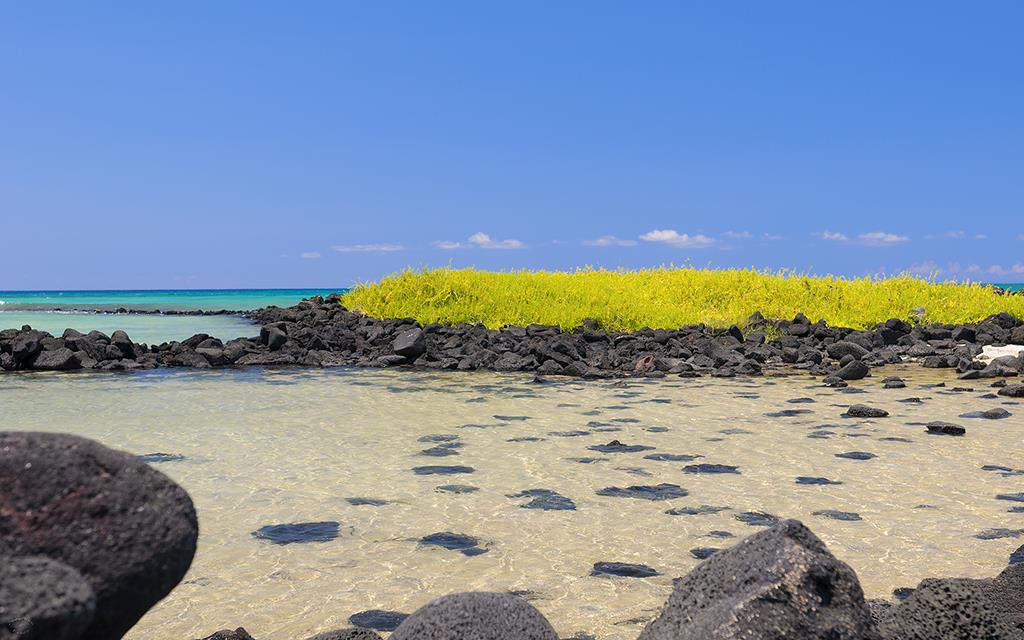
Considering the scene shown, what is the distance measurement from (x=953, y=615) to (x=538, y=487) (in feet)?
11.9

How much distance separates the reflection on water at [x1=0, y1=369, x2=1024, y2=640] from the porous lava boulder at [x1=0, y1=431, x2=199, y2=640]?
1525mm

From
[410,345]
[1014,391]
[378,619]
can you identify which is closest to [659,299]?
[410,345]

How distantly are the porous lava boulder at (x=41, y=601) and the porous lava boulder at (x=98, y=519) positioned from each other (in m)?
0.25

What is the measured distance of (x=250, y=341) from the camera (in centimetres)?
1838

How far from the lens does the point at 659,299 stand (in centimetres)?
2388

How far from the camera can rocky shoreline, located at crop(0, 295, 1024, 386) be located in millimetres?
15523

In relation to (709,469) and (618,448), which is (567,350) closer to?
(618,448)

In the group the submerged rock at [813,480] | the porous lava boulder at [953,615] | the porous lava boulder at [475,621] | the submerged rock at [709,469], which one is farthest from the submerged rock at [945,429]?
the porous lava boulder at [475,621]

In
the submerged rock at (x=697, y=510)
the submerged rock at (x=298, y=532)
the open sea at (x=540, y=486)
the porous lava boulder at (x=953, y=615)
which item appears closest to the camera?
the porous lava boulder at (x=953, y=615)

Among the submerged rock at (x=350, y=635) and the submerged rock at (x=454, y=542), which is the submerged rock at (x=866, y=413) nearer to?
the submerged rock at (x=454, y=542)

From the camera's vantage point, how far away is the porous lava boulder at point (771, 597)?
2828 mm

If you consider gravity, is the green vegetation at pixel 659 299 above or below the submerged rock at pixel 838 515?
→ above

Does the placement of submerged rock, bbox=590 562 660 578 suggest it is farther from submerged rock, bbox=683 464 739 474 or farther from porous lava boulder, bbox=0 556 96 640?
porous lava boulder, bbox=0 556 96 640

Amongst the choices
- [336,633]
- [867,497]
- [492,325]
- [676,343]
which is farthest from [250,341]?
[336,633]
